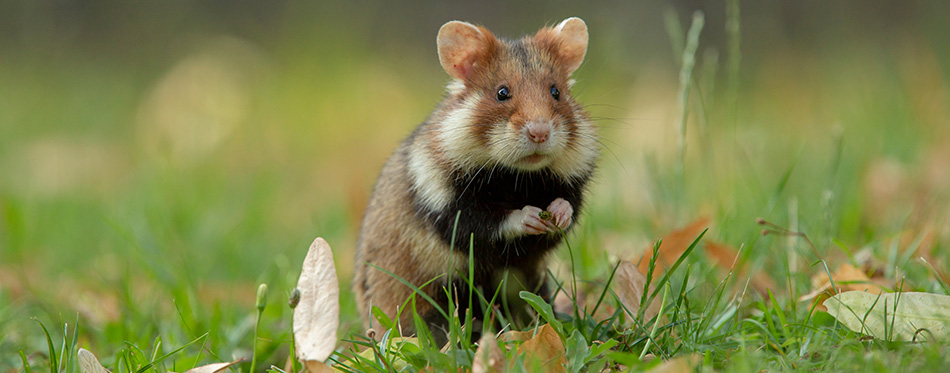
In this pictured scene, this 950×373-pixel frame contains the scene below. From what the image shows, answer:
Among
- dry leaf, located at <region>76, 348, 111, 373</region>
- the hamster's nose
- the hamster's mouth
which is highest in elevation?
the hamster's nose

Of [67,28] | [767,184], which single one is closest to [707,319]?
[767,184]

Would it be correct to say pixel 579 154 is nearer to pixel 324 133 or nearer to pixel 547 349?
pixel 547 349

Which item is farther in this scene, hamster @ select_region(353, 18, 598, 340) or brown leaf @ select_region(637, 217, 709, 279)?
brown leaf @ select_region(637, 217, 709, 279)

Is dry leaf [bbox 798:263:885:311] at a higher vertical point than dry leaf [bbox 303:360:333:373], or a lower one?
higher

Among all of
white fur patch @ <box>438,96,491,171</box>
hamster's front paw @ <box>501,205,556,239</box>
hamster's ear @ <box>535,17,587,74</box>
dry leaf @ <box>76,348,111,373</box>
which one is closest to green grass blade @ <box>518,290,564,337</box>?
hamster's front paw @ <box>501,205,556,239</box>

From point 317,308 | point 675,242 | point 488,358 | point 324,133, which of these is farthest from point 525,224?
point 324,133

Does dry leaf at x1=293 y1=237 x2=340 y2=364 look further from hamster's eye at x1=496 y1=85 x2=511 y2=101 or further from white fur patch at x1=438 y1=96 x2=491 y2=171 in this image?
hamster's eye at x1=496 y1=85 x2=511 y2=101

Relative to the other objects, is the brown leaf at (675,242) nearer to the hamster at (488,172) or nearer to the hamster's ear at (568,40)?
the hamster at (488,172)

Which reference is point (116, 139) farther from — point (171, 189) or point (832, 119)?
point (832, 119)

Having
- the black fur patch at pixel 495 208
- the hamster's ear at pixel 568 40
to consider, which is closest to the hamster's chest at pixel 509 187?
the black fur patch at pixel 495 208
